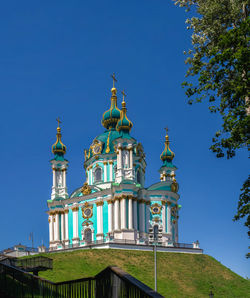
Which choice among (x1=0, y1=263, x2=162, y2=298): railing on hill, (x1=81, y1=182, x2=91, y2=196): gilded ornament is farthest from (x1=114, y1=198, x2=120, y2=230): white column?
(x1=0, y1=263, x2=162, y2=298): railing on hill

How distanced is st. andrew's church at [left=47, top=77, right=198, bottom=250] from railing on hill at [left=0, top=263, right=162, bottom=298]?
116ft

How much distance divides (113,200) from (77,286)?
4353 cm

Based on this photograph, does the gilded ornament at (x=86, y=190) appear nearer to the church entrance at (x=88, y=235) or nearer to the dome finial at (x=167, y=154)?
the church entrance at (x=88, y=235)

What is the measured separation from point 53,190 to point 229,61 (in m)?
47.2

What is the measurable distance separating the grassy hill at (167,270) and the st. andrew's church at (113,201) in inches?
220

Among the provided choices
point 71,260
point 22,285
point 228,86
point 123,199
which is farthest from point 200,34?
point 123,199

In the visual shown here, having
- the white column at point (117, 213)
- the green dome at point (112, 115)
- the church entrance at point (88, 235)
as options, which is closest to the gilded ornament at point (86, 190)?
the church entrance at point (88, 235)

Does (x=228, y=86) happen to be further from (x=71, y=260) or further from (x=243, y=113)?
(x=71, y=260)

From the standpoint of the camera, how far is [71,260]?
3938 centimetres

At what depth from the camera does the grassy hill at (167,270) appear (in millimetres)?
35406

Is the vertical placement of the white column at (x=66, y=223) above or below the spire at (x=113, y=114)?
below

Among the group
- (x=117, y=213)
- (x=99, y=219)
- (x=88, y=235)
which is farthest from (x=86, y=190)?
(x=117, y=213)

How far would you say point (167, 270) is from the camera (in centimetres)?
4097

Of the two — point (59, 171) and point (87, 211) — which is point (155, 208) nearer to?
point (87, 211)
